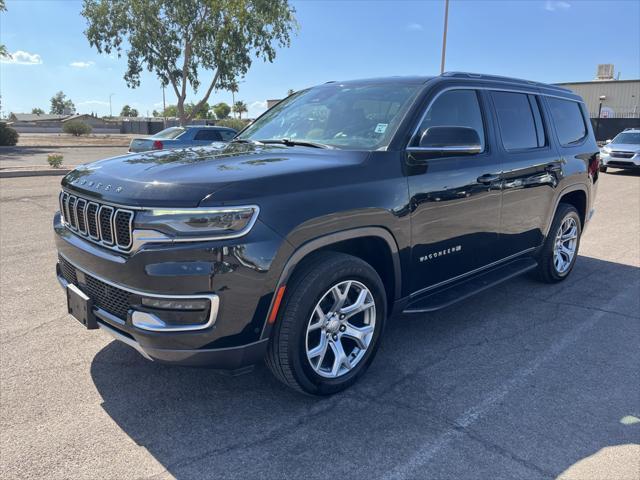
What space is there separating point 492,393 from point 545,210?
7.69 ft

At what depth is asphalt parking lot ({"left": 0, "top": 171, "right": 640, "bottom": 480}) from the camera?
2609 millimetres

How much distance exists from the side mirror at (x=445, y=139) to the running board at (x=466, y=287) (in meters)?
1.07

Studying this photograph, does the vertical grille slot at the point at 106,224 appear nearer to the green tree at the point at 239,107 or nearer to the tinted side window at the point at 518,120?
the tinted side window at the point at 518,120

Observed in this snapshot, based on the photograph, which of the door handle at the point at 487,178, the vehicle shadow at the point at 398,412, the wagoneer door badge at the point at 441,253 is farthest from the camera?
the door handle at the point at 487,178

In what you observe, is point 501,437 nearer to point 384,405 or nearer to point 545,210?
point 384,405

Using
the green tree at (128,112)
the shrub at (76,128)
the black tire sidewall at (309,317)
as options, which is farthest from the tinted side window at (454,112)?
the green tree at (128,112)

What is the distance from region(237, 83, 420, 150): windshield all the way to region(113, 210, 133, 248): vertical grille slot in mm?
1531

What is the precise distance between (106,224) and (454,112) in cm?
260

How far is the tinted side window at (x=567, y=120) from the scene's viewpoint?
17.2 feet

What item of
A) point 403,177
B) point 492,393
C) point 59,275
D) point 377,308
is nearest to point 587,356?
point 492,393

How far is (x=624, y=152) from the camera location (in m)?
18.0

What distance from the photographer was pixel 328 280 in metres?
2.95

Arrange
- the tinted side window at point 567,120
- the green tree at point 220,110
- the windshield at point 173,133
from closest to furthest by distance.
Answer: the tinted side window at point 567,120
the windshield at point 173,133
the green tree at point 220,110

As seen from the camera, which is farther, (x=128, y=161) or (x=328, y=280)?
(x=128, y=161)
